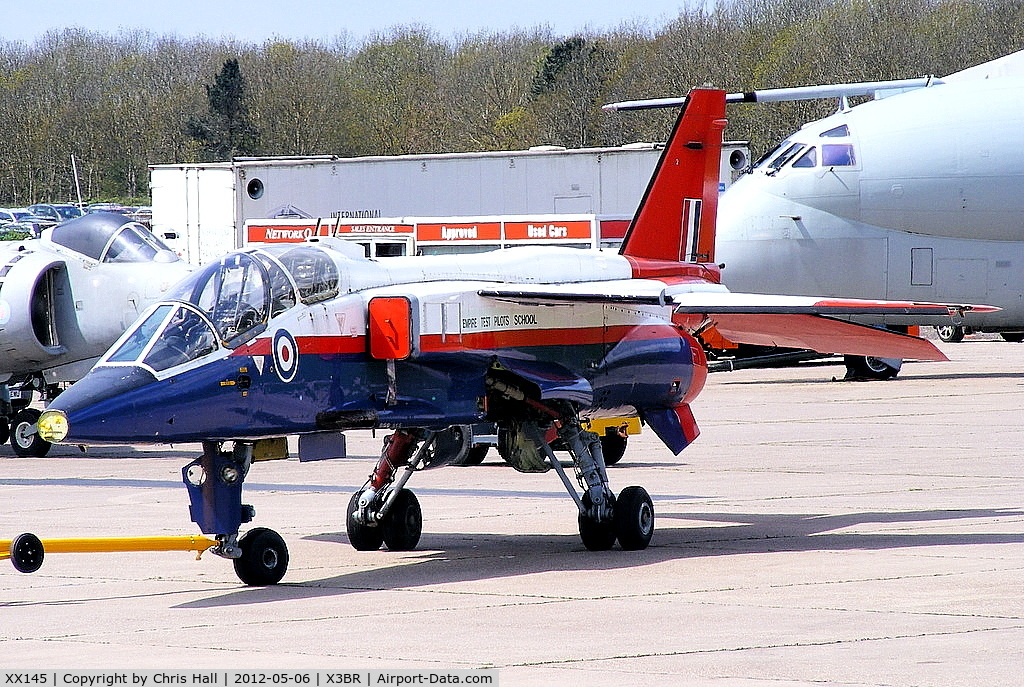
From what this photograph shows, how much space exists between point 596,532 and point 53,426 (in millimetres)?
4225

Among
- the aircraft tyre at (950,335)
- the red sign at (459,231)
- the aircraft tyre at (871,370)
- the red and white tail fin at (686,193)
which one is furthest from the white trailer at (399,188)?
the red and white tail fin at (686,193)

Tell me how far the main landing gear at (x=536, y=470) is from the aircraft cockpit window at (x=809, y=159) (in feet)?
48.5

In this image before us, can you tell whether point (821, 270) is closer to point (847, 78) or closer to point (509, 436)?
point (509, 436)

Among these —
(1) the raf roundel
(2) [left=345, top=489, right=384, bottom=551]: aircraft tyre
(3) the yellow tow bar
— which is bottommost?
(2) [left=345, top=489, right=384, bottom=551]: aircraft tyre

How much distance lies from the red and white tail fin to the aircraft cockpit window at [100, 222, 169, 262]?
819 centimetres

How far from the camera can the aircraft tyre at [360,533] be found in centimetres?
1177

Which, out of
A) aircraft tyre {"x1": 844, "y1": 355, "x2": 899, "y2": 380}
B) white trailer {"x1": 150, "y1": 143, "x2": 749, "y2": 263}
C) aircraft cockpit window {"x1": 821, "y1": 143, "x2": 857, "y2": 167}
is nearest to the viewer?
aircraft cockpit window {"x1": 821, "y1": 143, "x2": 857, "y2": 167}

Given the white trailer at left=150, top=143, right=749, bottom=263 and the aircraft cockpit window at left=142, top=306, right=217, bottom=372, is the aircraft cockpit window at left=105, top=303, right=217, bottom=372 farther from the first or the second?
the white trailer at left=150, top=143, right=749, bottom=263

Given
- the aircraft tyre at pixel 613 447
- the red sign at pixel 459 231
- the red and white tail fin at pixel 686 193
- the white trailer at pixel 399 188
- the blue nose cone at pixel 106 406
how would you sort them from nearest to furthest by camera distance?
the blue nose cone at pixel 106 406
the red and white tail fin at pixel 686 193
the aircraft tyre at pixel 613 447
the red sign at pixel 459 231
the white trailer at pixel 399 188

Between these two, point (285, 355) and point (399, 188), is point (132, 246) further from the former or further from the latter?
point (399, 188)

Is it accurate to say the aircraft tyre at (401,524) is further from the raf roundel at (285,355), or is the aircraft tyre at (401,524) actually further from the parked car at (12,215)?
the parked car at (12,215)

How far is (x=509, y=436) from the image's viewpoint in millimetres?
11570

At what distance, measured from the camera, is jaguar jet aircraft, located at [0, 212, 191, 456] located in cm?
1909

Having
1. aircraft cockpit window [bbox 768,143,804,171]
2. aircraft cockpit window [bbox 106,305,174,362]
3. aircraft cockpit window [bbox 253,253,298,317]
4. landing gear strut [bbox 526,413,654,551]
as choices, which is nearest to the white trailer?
aircraft cockpit window [bbox 768,143,804,171]
